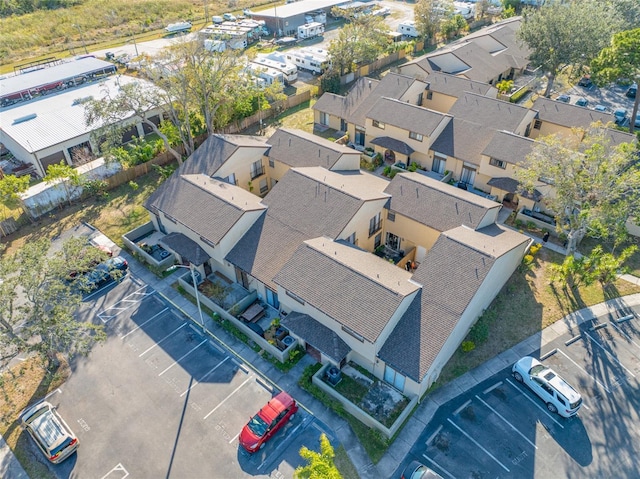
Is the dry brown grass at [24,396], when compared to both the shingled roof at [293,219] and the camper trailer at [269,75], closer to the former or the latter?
the shingled roof at [293,219]

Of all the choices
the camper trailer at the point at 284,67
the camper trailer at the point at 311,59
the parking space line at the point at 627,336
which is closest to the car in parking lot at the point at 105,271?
the parking space line at the point at 627,336

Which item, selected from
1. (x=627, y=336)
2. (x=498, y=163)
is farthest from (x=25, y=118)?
(x=627, y=336)

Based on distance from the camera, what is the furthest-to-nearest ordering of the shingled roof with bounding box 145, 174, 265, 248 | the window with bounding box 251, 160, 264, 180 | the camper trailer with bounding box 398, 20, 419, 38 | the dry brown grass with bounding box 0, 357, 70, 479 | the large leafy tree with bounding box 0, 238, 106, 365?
the camper trailer with bounding box 398, 20, 419, 38 < the window with bounding box 251, 160, 264, 180 < the shingled roof with bounding box 145, 174, 265, 248 < the large leafy tree with bounding box 0, 238, 106, 365 < the dry brown grass with bounding box 0, 357, 70, 479

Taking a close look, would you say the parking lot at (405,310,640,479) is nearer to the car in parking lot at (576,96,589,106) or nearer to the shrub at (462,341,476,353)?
the shrub at (462,341,476,353)

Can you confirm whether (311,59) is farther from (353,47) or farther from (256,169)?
(256,169)

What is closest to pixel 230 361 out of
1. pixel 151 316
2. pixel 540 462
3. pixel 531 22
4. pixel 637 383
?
pixel 151 316

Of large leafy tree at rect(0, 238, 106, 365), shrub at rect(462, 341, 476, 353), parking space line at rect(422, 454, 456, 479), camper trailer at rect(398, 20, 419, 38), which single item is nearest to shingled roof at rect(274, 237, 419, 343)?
shrub at rect(462, 341, 476, 353)

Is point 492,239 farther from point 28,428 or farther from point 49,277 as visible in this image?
point 28,428
